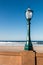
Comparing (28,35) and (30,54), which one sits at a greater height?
(28,35)

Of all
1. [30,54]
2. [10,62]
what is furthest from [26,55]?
[10,62]

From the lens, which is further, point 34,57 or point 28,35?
point 28,35

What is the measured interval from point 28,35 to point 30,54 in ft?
3.85

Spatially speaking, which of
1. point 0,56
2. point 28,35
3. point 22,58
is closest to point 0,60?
point 0,56

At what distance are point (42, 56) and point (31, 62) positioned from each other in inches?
20.0

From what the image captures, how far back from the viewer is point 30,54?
7934 millimetres

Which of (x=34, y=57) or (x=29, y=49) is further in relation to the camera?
(x=29, y=49)

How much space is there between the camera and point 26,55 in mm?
7980

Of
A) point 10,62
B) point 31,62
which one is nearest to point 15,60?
point 10,62

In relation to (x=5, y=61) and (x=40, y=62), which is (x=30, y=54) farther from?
(x=5, y=61)

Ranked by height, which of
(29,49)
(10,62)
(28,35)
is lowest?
(10,62)

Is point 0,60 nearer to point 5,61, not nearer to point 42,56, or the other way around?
point 5,61

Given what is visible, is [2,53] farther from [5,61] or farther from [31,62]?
[31,62]

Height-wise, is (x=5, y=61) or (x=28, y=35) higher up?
(x=28, y=35)
